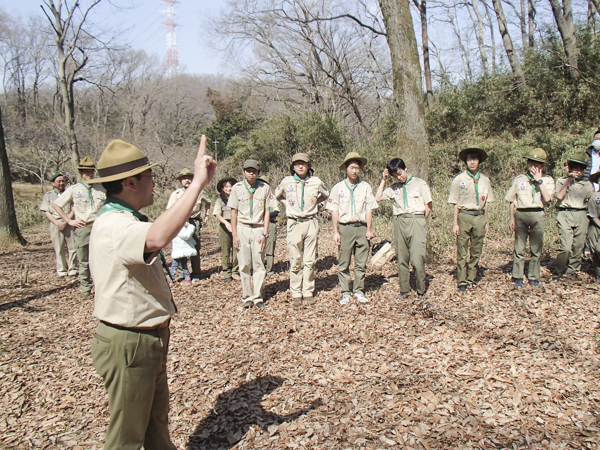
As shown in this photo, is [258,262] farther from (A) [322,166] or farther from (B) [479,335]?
(A) [322,166]

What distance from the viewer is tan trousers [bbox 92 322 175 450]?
2359 millimetres

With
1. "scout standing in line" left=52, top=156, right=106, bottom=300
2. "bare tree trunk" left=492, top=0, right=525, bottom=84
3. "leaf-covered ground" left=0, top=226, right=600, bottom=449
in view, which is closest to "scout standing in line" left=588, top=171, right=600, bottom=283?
"leaf-covered ground" left=0, top=226, right=600, bottom=449

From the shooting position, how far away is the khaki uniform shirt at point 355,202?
20.7ft

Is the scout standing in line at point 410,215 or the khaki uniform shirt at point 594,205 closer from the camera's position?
the scout standing in line at point 410,215

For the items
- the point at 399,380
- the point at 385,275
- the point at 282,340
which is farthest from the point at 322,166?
the point at 399,380

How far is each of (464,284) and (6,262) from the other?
1036 cm


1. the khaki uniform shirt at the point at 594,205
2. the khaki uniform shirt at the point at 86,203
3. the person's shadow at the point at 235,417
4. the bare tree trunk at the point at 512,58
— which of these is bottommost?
the person's shadow at the point at 235,417

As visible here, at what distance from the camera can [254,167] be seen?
21.2 ft

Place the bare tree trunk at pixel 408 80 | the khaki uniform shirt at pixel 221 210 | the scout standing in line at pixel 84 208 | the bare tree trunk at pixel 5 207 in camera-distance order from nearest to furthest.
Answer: the scout standing in line at pixel 84 208 → the khaki uniform shirt at pixel 221 210 → the bare tree trunk at pixel 408 80 → the bare tree trunk at pixel 5 207

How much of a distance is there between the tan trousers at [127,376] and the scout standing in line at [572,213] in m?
6.29

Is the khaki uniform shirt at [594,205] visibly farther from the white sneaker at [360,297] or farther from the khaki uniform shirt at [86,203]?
the khaki uniform shirt at [86,203]

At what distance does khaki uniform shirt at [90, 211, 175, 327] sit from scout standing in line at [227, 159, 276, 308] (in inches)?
158

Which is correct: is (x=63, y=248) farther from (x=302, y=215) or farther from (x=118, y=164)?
(x=118, y=164)

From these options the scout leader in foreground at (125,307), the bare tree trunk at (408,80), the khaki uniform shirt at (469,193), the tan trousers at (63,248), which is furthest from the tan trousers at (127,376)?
the bare tree trunk at (408,80)
